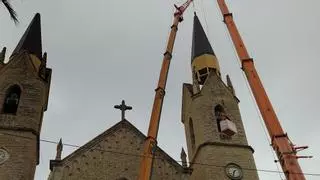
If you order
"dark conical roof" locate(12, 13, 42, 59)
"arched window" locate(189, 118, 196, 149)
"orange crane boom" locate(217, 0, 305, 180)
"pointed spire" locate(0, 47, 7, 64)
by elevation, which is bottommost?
"orange crane boom" locate(217, 0, 305, 180)

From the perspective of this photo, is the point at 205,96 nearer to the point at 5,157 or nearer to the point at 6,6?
the point at 5,157

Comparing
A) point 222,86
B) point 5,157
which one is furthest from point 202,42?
point 5,157

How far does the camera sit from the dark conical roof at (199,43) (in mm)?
31891

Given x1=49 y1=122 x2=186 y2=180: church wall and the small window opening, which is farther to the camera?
the small window opening

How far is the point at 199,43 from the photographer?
32.6 m

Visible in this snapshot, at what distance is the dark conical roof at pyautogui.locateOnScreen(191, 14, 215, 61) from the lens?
31891 mm

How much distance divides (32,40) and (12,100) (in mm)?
6223

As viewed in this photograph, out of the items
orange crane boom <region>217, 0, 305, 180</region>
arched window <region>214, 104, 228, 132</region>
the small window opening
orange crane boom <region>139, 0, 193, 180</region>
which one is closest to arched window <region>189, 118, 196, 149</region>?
arched window <region>214, 104, 228, 132</region>

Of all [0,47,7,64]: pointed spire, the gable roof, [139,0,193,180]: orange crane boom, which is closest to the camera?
[139,0,193,180]: orange crane boom

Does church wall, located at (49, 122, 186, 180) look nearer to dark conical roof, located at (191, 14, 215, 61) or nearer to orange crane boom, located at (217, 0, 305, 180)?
orange crane boom, located at (217, 0, 305, 180)

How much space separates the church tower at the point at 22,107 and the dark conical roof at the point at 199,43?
1053 centimetres

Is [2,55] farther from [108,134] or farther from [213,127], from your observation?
[213,127]

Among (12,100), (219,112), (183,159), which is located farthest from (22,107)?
(219,112)

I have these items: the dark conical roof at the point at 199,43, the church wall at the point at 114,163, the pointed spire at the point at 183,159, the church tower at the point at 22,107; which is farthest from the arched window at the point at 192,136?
the church tower at the point at 22,107
